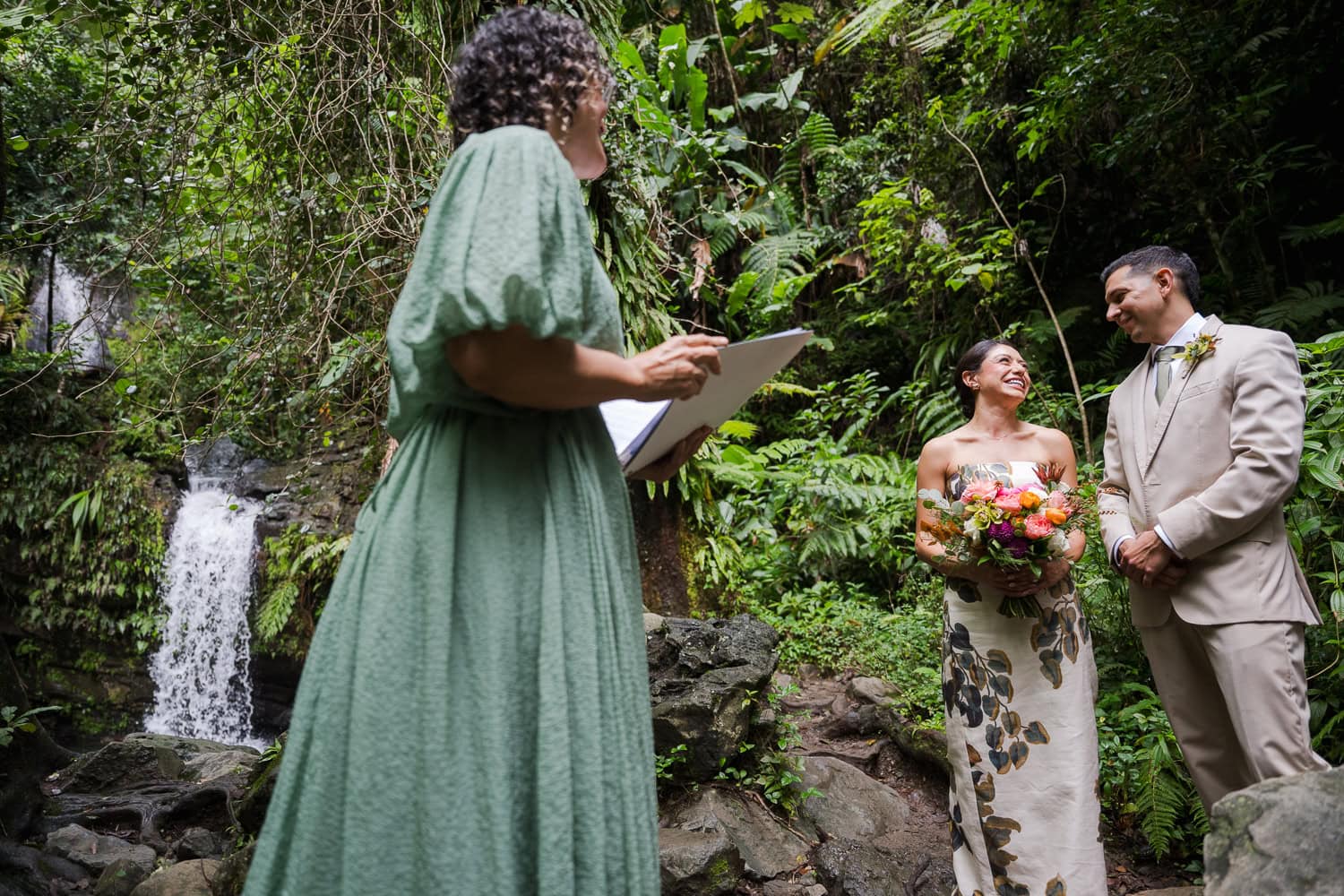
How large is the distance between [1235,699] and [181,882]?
3926mm

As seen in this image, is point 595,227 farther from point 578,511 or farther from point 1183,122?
point 578,511

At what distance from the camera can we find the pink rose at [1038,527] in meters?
2.57

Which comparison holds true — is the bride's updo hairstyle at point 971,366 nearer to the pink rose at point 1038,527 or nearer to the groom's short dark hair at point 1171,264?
the groom's short dark hair at point 1171,264

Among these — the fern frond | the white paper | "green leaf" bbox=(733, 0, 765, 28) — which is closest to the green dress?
the white paper

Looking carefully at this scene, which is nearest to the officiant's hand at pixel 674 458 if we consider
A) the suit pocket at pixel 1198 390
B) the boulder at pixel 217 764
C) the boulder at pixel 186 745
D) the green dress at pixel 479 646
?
the green dress at pixel 479 646

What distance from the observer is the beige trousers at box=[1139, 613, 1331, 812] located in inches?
93.8

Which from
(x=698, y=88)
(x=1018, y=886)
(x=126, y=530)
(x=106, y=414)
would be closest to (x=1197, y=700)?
(x=1018, y=886)

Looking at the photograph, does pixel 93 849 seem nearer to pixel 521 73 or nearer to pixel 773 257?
pixel 521 73

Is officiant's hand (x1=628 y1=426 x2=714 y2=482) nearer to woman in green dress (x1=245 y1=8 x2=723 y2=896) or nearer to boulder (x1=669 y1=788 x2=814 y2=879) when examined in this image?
woman in green dress (x1=245 y1=8 x2=723 y2=896)

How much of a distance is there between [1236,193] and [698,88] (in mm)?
4251

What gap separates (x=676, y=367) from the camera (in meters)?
1.37

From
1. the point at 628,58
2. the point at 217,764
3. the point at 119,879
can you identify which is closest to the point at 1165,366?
the point at 628,58

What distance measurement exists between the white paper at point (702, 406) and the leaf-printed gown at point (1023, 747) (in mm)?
1602

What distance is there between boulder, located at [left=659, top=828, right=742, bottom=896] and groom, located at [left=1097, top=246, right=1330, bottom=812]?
1625 mm
